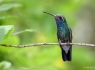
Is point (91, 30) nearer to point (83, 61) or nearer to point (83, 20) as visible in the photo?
point (83, 20)

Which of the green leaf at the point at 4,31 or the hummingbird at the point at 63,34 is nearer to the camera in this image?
the green leaf at the point at 4,31

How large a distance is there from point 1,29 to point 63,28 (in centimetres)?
184

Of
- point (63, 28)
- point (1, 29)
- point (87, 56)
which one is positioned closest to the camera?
point (1, 29)

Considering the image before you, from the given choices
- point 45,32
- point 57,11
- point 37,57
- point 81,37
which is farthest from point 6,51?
point 81,37

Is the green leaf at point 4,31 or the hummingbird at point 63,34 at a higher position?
→ the green leaf at point 4,31

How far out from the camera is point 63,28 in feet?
13.2

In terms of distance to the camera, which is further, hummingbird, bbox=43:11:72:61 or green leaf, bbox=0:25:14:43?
hummingbird, bbox=43:11:72:61

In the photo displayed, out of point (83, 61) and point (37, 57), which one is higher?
point (37, 57)

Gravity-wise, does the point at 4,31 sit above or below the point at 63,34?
above

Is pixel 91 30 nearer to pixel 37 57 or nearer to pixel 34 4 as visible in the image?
pixel 34 4

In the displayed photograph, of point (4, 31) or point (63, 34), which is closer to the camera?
point (4, 31)

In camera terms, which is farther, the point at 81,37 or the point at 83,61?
the point at 81,37

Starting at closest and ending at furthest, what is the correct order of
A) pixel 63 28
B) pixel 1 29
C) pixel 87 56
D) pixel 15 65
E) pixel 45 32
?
pixel 1 29 < pixel 15 65 < pixel 63 28 < pixel 45 32 < pixel 87 56

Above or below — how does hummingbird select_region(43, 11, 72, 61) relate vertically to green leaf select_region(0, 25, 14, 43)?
below
